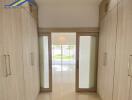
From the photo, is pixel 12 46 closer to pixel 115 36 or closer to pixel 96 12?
pixel 115 36

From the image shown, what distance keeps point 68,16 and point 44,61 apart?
171cm

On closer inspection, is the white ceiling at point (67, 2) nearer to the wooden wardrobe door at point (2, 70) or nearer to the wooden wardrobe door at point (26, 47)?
the wooden wardrobe door at point (26, 47)

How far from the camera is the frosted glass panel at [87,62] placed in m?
3.39

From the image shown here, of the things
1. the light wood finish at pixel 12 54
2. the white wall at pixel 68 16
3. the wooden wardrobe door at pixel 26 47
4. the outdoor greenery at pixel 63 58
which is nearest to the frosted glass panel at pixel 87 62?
the white wall at pixel 68 16

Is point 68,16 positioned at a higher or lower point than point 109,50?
higher

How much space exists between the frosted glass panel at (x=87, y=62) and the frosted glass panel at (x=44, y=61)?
1148 millimetres

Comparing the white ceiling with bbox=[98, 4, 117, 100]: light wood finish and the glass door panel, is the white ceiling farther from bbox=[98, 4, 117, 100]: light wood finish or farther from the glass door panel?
the glass door panel

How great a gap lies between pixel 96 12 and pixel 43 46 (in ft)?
6.78

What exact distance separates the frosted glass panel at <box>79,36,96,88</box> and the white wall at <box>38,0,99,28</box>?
1.78 ft

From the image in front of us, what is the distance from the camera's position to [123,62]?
5.38 ft

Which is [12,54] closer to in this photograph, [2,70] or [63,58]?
[2,70]

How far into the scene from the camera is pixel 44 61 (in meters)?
3.44

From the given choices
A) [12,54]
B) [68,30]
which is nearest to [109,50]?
[68,30]

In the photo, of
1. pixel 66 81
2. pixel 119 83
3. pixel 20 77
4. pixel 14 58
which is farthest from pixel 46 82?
pixel 119 83
